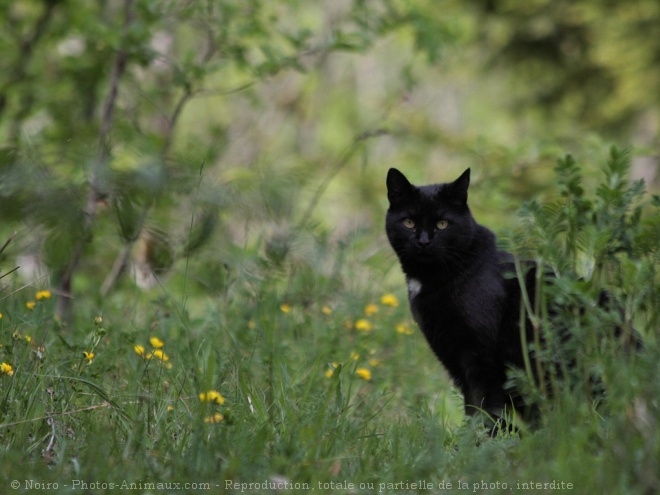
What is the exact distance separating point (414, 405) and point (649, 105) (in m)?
5.50

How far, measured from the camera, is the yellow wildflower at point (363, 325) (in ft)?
12.6

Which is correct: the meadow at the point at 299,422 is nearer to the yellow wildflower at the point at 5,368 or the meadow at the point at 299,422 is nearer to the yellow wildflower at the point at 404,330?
the yellow wildflower at the point at 5,368

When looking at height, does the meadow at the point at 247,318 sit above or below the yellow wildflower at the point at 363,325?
above

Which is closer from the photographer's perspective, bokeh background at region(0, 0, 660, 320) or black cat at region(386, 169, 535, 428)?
bokeh background at region(0, 0, 660, 320)

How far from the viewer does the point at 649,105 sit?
733cm

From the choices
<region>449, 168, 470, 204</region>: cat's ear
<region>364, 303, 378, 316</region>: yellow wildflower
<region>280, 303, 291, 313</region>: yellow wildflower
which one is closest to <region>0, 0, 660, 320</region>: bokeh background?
<region>364, 303, 378, 316</region>: yellow wildflower

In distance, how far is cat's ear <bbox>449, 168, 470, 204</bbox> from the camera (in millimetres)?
3428

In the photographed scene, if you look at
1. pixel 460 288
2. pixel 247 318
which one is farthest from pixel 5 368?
pixel 460 288

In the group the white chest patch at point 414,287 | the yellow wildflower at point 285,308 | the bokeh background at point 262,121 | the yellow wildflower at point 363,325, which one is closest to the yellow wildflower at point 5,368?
the bokeh background at point 262,121

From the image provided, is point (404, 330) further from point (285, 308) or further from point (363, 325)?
point (285, 308)

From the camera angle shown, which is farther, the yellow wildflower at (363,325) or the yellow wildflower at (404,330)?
the yellow wildflower at (404,330)

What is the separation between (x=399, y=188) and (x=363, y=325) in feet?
2.52

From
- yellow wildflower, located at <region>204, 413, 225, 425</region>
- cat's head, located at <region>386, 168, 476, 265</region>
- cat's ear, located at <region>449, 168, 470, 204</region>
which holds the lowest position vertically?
cat's head, located at <region>386, 168, 476, 265</region>

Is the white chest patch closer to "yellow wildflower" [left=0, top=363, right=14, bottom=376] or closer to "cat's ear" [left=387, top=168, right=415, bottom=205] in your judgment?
"cat's ear" [left=387, top=168, right=415, bottom=205]
